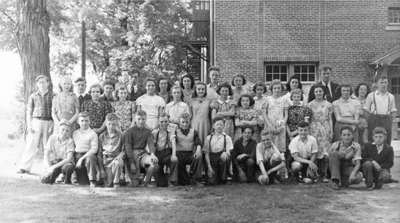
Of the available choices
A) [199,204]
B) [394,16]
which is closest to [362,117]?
[199,204]

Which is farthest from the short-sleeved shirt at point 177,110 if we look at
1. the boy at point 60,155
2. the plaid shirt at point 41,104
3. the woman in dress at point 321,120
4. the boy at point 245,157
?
the plaid shirt at point 41,104

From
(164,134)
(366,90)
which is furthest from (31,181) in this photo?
(366,90)

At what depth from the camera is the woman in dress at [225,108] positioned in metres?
8.29

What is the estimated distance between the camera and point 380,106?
28.8 feet

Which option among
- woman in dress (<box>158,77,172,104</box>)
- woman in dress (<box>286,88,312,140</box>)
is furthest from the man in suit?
woman in dress (<box>158,77,172,104</box>)

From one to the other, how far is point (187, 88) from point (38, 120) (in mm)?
2762

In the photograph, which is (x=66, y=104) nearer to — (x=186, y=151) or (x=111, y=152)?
(x=111, y=152)

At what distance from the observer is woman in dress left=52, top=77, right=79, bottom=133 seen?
8500mm

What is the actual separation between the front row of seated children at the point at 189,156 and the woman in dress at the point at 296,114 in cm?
35

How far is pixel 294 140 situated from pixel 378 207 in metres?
2.02

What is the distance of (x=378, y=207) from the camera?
6.20m

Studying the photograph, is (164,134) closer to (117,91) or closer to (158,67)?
(117,91)

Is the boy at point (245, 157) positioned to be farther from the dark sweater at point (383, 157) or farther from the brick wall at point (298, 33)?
the brick wall at point (298, 33)

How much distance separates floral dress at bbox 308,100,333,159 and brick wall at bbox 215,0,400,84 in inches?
386
